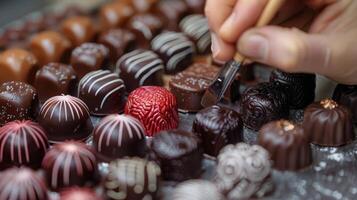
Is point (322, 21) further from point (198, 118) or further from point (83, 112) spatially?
point (83, 112)

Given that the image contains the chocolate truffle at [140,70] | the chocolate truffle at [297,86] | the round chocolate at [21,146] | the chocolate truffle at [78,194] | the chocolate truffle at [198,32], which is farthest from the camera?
the chocolate truffle at [198,32]

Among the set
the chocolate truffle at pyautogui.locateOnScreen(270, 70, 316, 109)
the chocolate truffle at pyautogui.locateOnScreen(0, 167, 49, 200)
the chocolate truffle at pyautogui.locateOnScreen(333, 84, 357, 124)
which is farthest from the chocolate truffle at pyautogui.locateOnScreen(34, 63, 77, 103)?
the chocolate truffle at pyautogui.locateOnScreen(333, 84, 357, 124)

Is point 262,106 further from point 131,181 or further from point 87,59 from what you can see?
point 87,59

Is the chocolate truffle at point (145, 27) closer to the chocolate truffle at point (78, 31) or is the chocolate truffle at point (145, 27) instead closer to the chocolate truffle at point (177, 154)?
the chocolate truffle at point (78, 31)

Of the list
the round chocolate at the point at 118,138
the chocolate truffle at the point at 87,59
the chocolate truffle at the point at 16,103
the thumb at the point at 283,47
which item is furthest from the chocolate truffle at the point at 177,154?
the chocolate truffle at the point at 87,59

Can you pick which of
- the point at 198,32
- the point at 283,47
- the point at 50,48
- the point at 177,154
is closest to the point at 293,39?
the point at 283,47

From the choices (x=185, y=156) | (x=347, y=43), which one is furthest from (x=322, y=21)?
(x=185, y=156)

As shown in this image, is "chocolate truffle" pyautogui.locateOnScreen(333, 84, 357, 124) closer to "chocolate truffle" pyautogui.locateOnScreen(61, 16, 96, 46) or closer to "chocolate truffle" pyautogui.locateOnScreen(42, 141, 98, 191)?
"chocolate truffle" pyautogui.locateOnScreen(42, 141, 98, 191)
